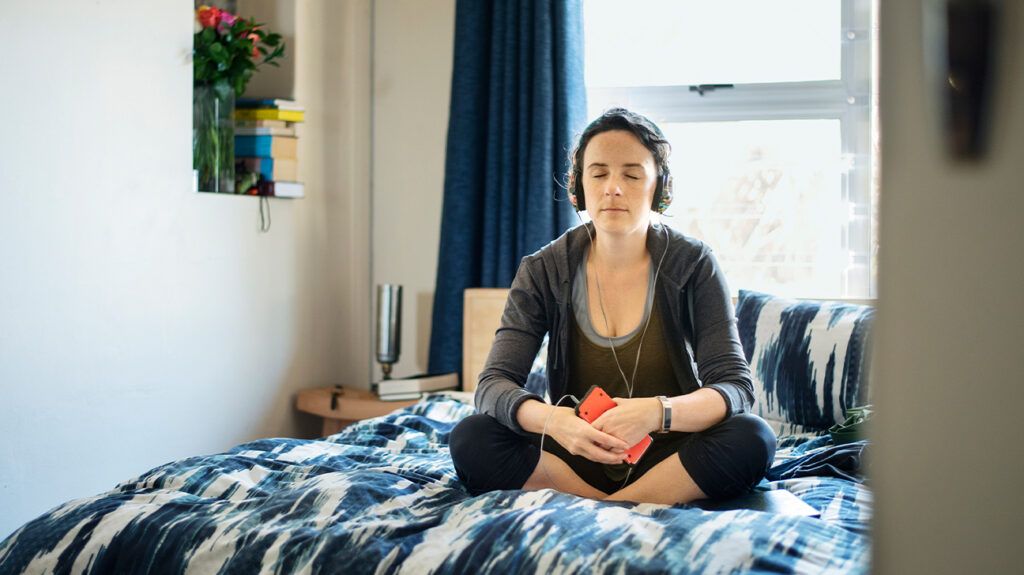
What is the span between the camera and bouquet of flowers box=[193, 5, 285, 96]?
2.71 m

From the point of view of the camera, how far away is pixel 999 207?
12.1 inches

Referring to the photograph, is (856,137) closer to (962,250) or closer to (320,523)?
(320,523)

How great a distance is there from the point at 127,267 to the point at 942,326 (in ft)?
7.84

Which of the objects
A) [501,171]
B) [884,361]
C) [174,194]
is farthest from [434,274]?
[884,361]

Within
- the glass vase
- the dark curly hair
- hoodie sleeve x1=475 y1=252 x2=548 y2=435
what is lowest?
hoodie sleeve x1=475 y1=252 x2=548 y2=435

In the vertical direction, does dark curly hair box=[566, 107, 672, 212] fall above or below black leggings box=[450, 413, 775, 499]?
above

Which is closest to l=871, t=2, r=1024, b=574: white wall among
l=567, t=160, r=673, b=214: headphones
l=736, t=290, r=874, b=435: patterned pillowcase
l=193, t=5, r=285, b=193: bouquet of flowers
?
l=567, t=160, r=673, b=214: headphones

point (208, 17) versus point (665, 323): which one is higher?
point (208, 17)

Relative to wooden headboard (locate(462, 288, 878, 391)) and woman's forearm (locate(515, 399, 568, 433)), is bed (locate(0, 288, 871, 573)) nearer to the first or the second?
woman's forearm (locate(515, 399, 568, 433))

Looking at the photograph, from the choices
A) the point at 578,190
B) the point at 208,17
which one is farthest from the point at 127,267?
the point at 578,190

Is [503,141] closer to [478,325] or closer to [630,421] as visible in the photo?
[478,325]

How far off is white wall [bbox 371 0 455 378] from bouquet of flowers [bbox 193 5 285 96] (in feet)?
1.94

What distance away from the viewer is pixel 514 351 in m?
1.76

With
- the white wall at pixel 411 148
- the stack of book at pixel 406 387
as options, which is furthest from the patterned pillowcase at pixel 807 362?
the white wall at pixel 411 148
